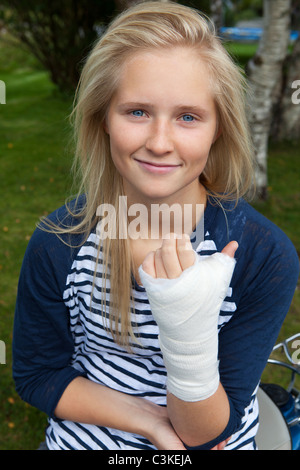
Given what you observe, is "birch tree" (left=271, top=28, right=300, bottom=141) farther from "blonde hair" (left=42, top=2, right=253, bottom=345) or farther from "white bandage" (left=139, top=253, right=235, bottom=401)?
"white bandage" (left=139, top=253, right=235, bottom=401)

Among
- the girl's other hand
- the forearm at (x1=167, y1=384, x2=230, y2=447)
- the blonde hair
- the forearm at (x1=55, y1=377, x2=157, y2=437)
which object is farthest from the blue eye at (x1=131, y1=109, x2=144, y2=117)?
the forearm at (x1=55, y1=377, x2=157, y2=437)

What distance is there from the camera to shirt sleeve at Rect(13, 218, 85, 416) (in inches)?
62.4

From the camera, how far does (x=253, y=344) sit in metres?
1.54

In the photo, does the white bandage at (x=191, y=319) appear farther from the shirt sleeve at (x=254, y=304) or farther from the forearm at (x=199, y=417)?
the shirt sleeve at (x=254, y=304)

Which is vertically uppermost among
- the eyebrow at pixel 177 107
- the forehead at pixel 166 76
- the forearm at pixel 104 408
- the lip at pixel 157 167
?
the forehead at pixel 166 76

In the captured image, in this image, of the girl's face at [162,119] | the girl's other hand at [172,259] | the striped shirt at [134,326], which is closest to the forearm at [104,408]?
the striped shirt at [134,326]

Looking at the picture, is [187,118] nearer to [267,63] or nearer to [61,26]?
[267,63]

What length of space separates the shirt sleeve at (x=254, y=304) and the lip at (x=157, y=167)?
322 mm

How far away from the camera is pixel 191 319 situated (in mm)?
1230

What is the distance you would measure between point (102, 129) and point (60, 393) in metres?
0.85

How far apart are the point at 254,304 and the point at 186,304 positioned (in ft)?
1.35

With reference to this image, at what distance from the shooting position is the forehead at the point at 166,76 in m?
1.32

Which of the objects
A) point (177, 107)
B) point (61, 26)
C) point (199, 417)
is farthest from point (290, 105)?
point (199, 417)

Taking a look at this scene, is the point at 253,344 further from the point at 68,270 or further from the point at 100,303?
the point at 68,270
